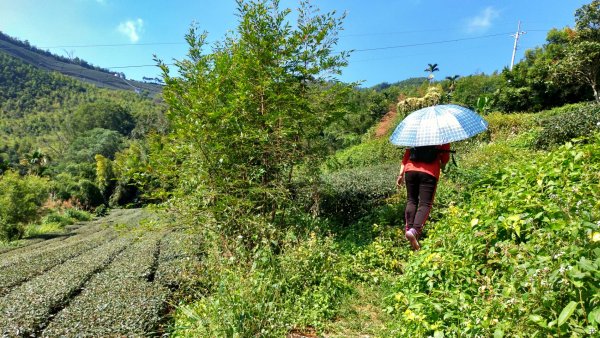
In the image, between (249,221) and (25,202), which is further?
(25,202)

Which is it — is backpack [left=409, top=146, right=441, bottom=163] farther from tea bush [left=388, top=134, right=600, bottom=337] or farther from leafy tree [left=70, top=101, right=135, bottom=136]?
leafy tree [left=70, top=101, right=135, bottom=136]

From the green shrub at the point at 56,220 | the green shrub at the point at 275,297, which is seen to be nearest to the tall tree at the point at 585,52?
the green shrub at the point at 275,297

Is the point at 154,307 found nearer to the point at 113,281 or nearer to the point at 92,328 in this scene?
the point at 92,328

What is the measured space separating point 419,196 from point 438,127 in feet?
2.67

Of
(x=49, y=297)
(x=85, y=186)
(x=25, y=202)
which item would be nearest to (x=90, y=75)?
(x=85, y=186)

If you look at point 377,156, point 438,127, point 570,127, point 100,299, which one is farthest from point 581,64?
point 100,299

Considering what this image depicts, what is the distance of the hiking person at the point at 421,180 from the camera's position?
3.71 meters

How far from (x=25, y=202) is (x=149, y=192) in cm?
2372

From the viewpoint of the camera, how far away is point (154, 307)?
4941 millimetres

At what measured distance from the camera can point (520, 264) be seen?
189cm

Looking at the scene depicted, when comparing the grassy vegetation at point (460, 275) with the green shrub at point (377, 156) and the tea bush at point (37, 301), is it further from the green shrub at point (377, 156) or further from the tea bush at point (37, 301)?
the green shrub at point (377, 156)

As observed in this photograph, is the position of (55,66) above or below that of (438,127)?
above

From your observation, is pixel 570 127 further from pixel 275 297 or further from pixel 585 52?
pixel 585 52

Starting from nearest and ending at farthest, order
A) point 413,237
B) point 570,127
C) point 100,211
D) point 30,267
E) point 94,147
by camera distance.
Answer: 1. point 413,237
2. point 570,127
3. point 30,267
4. point 100,211
5. point 94,147
